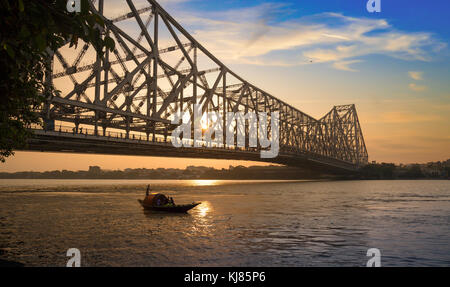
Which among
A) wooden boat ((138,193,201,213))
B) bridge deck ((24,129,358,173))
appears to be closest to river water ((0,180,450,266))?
wooden boat ((138,193,201,213))

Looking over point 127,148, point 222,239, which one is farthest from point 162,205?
point 127,148

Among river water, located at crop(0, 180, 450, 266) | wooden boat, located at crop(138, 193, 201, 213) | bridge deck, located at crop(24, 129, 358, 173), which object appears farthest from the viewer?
bridge deck, located at crop(24, 129, 358, 173)

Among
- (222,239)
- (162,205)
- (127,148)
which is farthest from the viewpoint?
(127,148)

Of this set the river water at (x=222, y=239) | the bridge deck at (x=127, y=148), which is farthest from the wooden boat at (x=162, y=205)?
the bridge deck at (x=127, y=148)

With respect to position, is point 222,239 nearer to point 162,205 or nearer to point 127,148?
point 162,205

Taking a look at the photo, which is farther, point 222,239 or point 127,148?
point 127,148

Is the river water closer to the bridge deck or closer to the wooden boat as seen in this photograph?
the wooden boat

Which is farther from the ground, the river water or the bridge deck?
the bridge deck

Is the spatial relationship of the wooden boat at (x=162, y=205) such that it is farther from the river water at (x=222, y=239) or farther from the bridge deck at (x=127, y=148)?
the bridge deck at (x=127, y=148)

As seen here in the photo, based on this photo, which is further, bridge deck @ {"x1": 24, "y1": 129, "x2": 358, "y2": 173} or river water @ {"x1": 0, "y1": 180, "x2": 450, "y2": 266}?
bridge deck @ {"x1": 24, "y1": 129, "x2": 358, "y2": 173}

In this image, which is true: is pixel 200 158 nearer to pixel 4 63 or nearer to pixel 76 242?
pixel 76 242

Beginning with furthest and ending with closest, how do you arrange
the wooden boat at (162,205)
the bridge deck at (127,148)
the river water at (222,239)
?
the bridge deck at (127,148) < the wooden boat at (162,205) < the river water at (222,239)

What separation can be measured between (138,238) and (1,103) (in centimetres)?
1301
